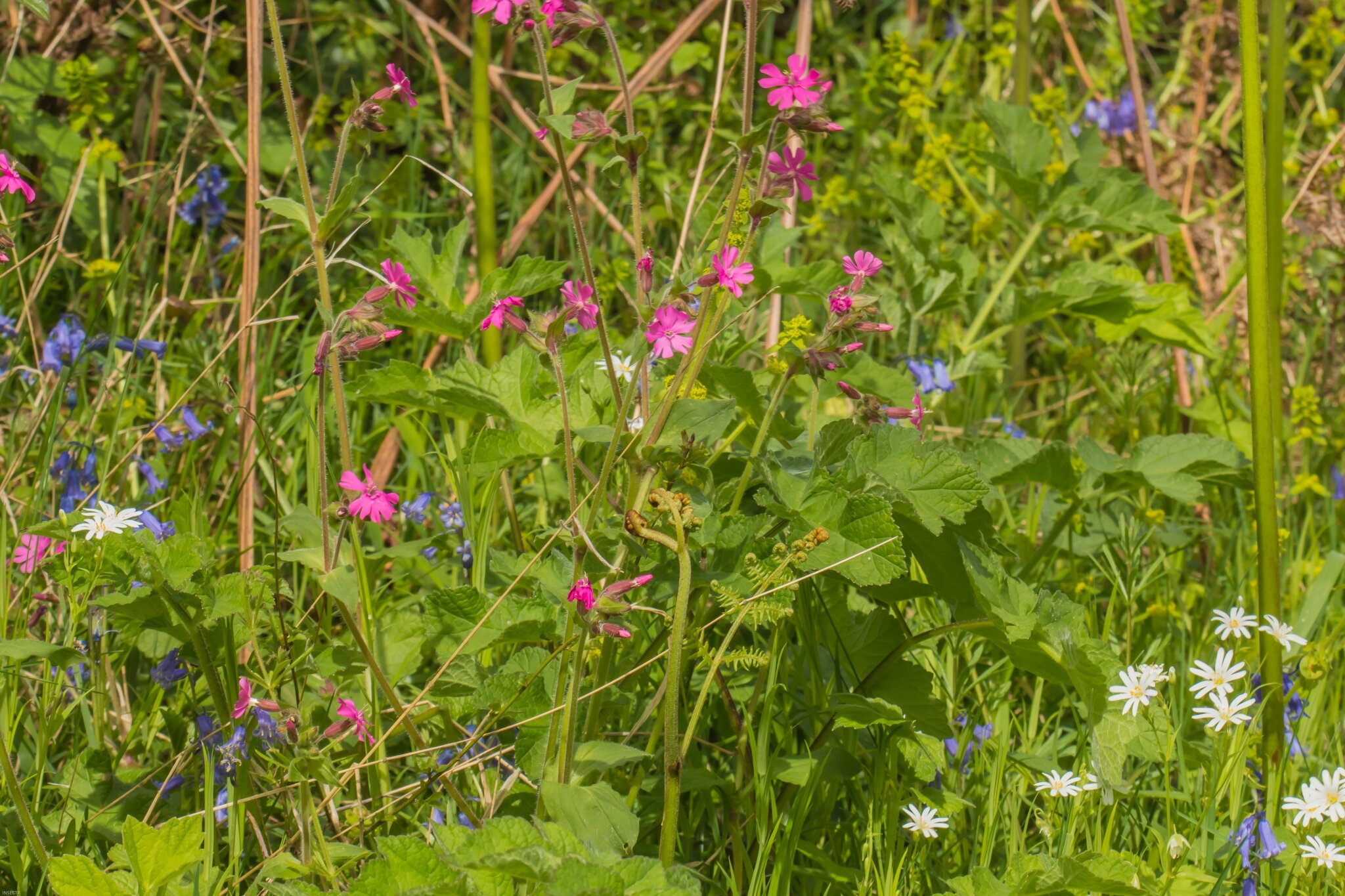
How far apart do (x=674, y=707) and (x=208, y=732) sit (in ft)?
2.33

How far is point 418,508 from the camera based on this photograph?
2.38 m

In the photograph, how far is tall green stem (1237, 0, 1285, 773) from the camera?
1.77 meters

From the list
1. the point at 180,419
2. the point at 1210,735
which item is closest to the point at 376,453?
the point at 180,419

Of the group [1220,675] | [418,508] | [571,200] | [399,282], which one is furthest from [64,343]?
[1220,675]

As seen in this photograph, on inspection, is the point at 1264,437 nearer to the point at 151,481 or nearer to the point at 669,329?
the point at 669,329

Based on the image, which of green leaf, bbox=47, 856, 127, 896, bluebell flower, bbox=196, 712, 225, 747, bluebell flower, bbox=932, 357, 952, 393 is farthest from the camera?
bluebell flower, bbox=932, 357, 952, 393

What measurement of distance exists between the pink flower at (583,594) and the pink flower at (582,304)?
341 mm

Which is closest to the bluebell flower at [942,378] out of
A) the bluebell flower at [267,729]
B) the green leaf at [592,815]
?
the green leaf at [592,815]

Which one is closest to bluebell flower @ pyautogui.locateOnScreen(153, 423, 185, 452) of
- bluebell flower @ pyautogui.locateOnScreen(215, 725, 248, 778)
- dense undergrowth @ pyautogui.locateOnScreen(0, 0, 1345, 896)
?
dense undergrowth @ pyautogui.locateOnScreen(0, 0, 1345, 896)

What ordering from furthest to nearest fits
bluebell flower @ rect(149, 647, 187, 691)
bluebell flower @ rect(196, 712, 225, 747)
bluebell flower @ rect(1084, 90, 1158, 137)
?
bluebell flower @ rect(1084, 90, 1158, 137), bluebell flower @ rect(149, 647, 187, 691), bluebell flower @ rect(196, 712, 225, 747)

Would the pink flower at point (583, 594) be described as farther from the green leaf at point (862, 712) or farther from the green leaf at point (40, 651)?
the green leaf at point (40, 651)

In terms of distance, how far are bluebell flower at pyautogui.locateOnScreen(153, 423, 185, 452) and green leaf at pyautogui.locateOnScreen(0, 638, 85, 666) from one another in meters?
0.84

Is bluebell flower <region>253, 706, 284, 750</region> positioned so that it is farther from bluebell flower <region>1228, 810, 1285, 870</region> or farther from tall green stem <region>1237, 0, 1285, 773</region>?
tall green stem <region>1237, 0, 1285, 773</region>

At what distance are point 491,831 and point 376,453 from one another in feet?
5.64
